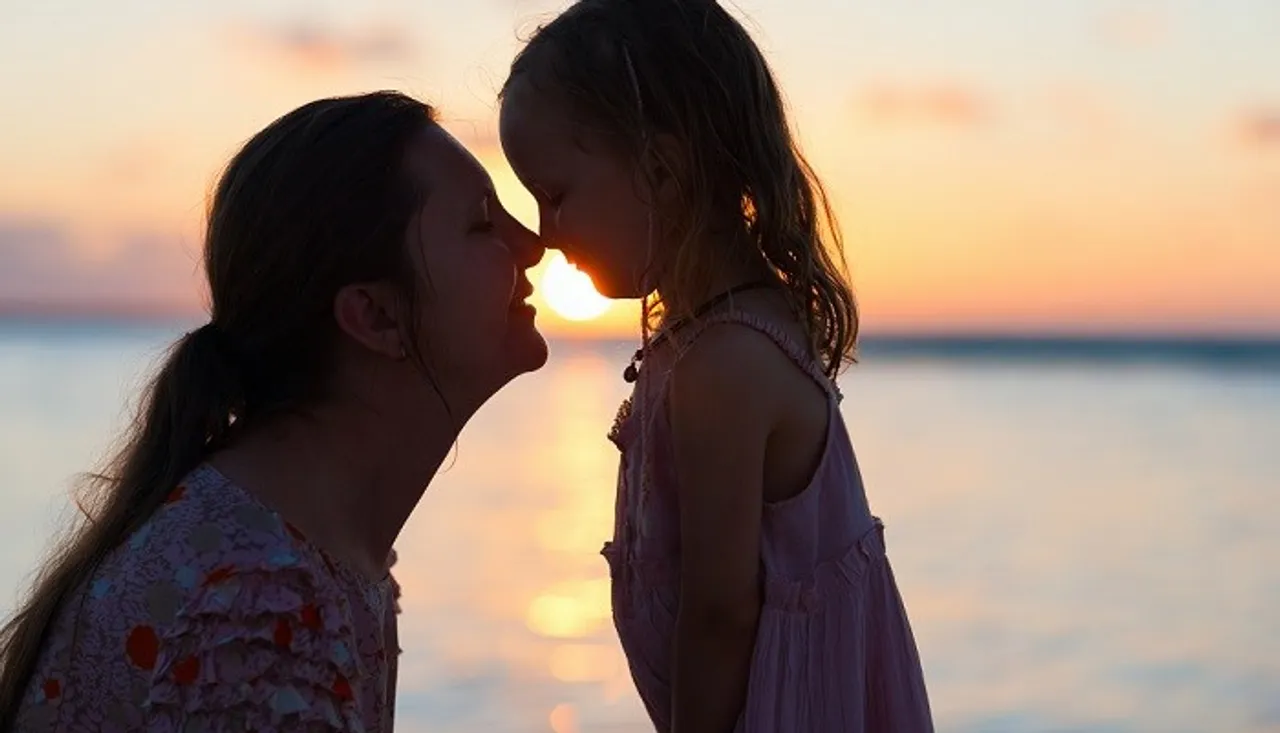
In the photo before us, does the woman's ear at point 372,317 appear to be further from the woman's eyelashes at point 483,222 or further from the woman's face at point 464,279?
the woman's eyelashes at point 483,222

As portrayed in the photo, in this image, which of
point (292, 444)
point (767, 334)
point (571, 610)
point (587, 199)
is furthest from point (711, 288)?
point (571, 610)

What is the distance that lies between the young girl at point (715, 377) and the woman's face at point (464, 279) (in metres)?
0.34

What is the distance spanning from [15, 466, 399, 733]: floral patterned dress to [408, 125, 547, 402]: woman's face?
445 mm

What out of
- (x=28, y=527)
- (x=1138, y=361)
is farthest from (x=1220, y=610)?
(x=1138, y=361)

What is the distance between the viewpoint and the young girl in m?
3.11

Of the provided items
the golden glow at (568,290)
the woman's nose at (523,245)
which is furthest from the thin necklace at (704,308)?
the woman's nose at (523,245)

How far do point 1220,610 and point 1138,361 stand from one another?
60.3 meters

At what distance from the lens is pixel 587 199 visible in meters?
3.24

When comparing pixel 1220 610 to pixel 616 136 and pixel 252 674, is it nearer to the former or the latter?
pixel 616 136

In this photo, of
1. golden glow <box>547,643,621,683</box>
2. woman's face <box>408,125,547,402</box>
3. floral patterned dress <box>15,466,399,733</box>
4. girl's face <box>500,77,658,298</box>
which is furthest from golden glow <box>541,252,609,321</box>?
golden glow <box>547,643,621,683</box>

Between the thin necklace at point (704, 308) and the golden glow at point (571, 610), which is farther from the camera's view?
the golden glow at point (571, 610)

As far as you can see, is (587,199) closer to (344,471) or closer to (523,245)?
(523,245)

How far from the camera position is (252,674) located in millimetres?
2430

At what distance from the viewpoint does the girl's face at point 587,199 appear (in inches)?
127
